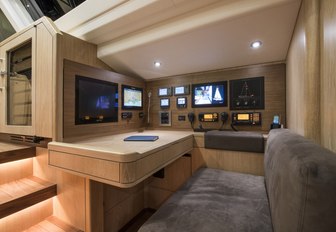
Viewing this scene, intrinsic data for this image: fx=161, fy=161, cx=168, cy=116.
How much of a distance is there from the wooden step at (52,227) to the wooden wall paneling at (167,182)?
80 centimetres

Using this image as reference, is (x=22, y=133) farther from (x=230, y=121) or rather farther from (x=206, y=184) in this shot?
(x=230, y=121)

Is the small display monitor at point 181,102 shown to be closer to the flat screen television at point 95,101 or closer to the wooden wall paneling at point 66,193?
the flat screen television at point 95,101

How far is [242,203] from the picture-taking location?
0.91 meters

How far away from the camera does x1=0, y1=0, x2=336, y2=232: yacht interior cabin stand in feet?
2.37

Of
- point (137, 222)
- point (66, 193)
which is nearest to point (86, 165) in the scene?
point (66, 193)

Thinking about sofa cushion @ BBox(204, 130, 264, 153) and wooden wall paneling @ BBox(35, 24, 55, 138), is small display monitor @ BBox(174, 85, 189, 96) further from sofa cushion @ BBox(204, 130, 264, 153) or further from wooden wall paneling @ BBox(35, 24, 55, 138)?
wooden wall paneling @ BBox(35, 24, 55, 138)

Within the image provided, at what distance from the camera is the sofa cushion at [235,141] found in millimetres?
1376

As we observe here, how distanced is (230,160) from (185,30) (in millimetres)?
1165

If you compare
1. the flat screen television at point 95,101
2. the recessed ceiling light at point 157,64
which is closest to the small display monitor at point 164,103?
the recessed ceiling light at point 157,64

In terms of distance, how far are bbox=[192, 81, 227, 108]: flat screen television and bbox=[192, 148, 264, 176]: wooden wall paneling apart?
537 mm

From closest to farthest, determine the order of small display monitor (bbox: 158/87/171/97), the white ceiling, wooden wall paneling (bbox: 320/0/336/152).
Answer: wooden wall paneling (bbox: 320/0/336/152), the white ceiling, small display monitor (bbox: 158/87/171/97)

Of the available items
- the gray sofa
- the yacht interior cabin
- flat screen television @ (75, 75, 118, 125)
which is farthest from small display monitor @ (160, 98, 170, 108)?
the gray sofa

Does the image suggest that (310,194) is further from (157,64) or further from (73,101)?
(157,64)

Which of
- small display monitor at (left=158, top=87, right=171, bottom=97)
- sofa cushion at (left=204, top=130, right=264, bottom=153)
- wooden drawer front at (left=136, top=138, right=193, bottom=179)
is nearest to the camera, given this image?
wooden drawer front at (left=136, top=138, right=193, bottom=179)
